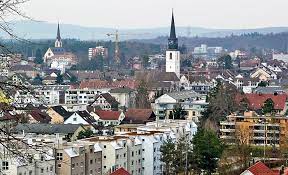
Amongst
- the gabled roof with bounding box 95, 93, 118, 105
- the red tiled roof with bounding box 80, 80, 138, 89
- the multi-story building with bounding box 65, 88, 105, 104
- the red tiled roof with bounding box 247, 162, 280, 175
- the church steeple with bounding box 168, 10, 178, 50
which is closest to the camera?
the red tiled roof with bounding box 247, 162, 280, 175

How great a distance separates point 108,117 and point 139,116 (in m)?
1.62

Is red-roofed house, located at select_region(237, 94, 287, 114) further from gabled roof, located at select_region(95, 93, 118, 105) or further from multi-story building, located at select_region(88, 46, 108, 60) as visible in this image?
multi-story building, located at select_region(88, 46, 108, 60)

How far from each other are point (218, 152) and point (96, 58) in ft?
195

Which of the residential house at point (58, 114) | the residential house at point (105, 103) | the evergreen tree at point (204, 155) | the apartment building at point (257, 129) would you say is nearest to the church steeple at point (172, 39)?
the residential house at point (105, 103)

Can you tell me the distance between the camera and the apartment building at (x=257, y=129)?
26.2 metres

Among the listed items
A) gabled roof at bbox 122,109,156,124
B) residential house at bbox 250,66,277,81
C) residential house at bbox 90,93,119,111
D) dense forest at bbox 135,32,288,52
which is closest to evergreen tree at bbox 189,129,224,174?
gabled roof at bbox 122,109,156,124

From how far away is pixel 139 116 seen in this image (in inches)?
1286

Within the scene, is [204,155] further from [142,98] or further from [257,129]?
[142,98]

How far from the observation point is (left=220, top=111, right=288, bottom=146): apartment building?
85.8 ft

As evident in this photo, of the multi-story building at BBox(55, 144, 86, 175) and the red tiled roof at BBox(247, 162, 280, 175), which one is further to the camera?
the red tiled roof at BBox(247, 162, 280, 175)

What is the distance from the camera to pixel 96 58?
80.1 m

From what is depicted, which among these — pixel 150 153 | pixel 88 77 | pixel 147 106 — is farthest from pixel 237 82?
pixel 150 153

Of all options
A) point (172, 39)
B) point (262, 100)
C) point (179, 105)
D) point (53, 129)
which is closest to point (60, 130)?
point (53, 129)

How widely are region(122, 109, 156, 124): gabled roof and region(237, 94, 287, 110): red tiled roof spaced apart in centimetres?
462
